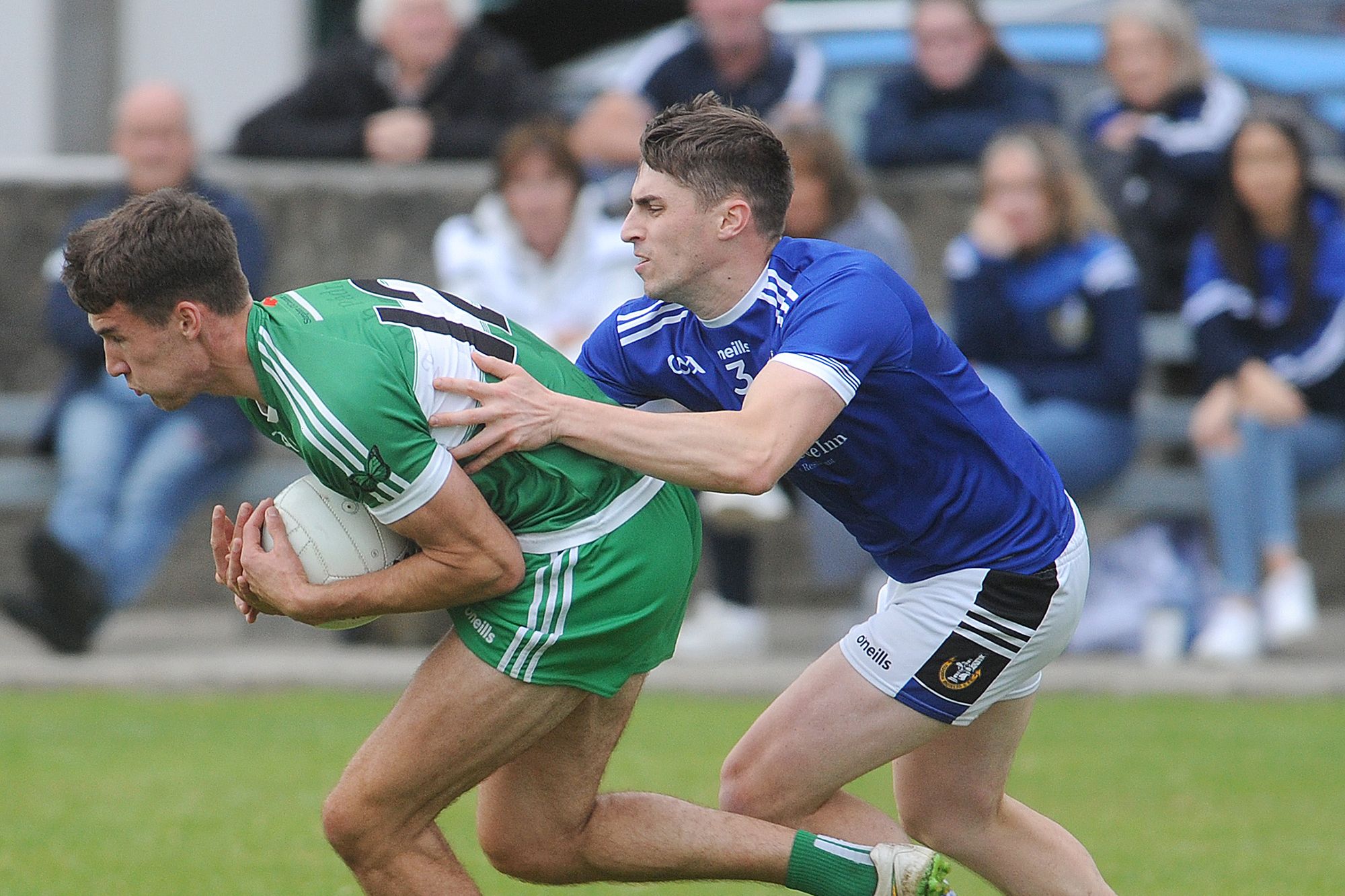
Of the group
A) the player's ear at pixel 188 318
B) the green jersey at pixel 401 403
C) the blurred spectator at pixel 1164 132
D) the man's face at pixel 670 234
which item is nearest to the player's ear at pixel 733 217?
the man's face at pixel 670 234

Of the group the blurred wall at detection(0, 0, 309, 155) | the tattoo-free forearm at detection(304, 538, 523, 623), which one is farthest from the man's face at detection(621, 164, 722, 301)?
the blurred wall at detection(0, 0, 309, 155)

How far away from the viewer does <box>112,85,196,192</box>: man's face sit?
9.23 m

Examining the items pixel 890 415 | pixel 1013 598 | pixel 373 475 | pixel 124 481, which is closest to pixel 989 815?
pixel 1013 598

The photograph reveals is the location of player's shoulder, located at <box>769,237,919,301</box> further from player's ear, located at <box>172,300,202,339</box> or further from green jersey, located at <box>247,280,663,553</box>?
player's ear, located at <box>172,300,202,339</box>

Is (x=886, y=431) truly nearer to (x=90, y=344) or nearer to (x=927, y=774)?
(x=927, y=774)

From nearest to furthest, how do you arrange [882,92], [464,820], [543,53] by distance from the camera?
[464,820]
[882,92]
[543,53]

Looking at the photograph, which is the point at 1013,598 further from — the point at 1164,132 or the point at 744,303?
the point at 1164,132

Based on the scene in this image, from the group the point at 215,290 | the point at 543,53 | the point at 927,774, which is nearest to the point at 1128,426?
the point at 927,774

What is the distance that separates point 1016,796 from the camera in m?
6.74

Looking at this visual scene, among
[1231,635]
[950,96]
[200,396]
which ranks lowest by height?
[1231,635]

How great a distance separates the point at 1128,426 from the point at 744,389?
487 centimetres

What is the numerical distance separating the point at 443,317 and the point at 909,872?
5.42 ft

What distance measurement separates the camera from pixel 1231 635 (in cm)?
877

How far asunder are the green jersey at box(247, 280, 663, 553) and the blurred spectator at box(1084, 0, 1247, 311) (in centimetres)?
565
